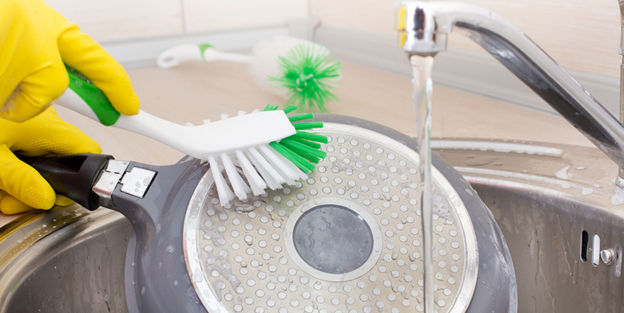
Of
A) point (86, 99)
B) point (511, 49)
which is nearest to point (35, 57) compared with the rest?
point (86, 99)

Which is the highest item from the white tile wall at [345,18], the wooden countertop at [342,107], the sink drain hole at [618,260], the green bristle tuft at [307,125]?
the white tile wall at [345,18]

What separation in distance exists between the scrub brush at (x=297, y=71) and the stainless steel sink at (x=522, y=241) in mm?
256

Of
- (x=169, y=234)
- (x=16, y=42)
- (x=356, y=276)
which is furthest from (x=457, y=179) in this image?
(x=16, y=42)

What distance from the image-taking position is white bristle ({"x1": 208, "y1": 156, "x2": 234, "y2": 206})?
40 cm

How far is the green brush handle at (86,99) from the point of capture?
1.21 feet

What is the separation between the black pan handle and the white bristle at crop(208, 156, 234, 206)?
0.11 m

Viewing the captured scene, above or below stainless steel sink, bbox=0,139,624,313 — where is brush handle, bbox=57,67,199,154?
above

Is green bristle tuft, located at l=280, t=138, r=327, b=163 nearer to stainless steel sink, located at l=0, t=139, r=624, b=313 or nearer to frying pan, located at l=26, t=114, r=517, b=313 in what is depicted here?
frying pan, located at l=26, t=114, r=517, b=313

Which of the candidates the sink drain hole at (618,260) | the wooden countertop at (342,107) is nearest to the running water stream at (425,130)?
the sink drain hole at (618,260)

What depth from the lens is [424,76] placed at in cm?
27

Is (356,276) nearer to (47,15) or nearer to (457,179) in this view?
(457,179)

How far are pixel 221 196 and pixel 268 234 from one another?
0.05 meters

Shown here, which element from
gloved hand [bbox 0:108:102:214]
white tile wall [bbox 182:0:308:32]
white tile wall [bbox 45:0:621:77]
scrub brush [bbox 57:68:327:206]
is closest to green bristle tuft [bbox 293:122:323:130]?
scrub brush [bbox 57:68:327:206]

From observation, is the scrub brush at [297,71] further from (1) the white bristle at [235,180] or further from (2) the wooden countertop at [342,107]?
(1) the white bristle at [235,180]
